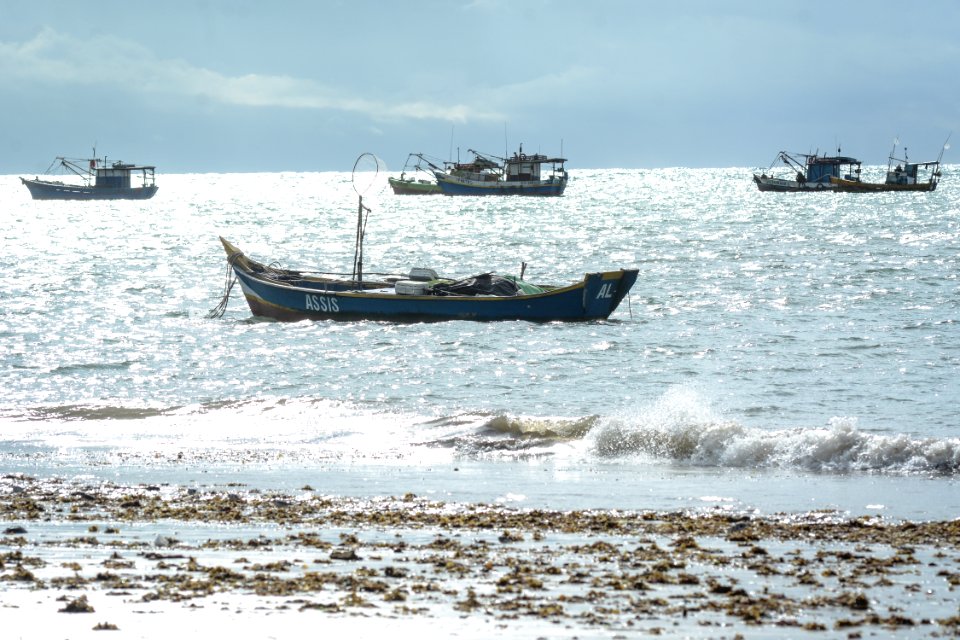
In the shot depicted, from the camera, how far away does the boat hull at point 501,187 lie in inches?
4751

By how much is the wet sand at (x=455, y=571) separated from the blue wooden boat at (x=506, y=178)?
108403mm

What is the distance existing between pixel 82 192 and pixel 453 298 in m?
112

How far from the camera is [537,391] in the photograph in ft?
68.7

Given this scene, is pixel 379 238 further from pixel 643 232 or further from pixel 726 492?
pixel 726 492

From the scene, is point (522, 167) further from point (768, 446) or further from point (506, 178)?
point (768, 446)

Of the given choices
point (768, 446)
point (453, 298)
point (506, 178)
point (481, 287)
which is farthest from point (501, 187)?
point (768, 446)

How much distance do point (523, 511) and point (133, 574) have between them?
3973 mm

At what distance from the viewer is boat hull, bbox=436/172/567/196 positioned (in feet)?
396

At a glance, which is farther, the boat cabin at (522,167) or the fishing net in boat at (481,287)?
the boat cabin at (522,167)

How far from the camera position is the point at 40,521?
10.7 meters

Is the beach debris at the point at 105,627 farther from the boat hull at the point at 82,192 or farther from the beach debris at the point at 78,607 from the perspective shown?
the boat hull at the point at 82,192

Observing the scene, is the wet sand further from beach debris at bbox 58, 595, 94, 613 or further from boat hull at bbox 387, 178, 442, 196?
boat hull at bbox 387, 178, 442, 196

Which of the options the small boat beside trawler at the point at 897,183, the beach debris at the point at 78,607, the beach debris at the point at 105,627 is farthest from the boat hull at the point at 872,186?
the beach debris at the point at 105,627

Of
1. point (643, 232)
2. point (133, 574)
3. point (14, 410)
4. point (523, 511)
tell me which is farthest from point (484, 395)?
point (643, 232)
